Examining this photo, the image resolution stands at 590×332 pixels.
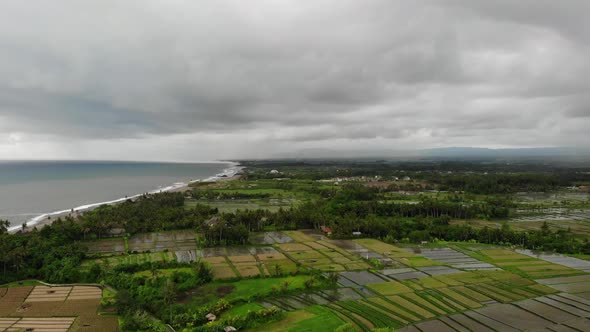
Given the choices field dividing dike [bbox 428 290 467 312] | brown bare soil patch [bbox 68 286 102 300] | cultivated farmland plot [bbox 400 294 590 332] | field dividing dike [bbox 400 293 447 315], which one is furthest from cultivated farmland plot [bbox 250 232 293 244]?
cultivated farmland plot [bbox 400 294 590 332]

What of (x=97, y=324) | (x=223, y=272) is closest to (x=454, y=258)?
(x=223, y=272)

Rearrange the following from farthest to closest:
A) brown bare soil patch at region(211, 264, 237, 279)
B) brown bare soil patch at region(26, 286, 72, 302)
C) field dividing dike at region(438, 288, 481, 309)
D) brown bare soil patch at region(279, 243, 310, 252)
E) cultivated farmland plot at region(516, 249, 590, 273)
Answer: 1. brown bare soil patch at region(279, 243, 310, 252)
2. cultivated farmland plot at region(516, 249, 590, 273)
3. brown bare soil patch at region(211, 264, 237, 279)
4. brown bare soil patch at region(26, 286, 72, 302)
5. field dividing dike at region(438, 288, 481, 309)

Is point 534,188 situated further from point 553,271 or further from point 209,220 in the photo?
point 209,220

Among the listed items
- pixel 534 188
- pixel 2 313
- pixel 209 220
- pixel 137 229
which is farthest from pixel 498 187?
pixel 2 313

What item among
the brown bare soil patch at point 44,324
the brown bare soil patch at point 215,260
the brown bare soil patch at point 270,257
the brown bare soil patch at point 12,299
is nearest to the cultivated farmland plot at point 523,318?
the brown bare soil patch at point 270,257

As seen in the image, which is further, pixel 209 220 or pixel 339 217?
pixel 339 217

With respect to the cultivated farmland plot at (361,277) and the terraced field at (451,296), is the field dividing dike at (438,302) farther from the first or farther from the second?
the cultivated farmland plot at (361,277)

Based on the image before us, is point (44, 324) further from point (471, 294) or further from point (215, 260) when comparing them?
point (471, 294)

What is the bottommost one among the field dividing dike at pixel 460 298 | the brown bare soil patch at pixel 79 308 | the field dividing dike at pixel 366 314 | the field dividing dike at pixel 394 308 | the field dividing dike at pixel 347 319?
the field dividing dike at pixel 460 298

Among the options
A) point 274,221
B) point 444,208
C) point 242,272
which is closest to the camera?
point 242,272

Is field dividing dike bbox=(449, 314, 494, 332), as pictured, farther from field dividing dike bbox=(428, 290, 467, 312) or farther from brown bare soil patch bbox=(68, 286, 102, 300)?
brown bare soil patch bbox=(68, 286, 102, 300)

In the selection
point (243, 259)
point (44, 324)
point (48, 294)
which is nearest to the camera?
Result: point (44, 324)
